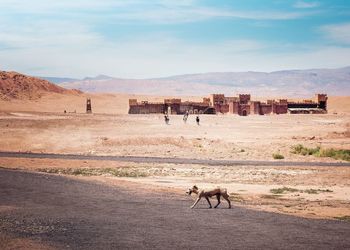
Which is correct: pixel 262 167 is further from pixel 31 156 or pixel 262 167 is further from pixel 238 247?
pixel 238 247

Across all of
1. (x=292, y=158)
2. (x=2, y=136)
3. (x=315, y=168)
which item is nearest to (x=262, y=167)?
(x=315, y=168)

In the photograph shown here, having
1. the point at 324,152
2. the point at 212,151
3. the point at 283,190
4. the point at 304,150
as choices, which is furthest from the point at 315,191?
the point at 212,151

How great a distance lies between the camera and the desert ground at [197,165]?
24981 mm

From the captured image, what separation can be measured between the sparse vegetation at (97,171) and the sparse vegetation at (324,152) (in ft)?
62.2

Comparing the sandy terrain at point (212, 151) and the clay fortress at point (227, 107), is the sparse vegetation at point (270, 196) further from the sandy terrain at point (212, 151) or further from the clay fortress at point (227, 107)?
the clay fortress at point (227, 107)

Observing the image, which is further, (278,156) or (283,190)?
(278,156)

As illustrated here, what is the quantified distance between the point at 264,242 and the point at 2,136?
154 feet

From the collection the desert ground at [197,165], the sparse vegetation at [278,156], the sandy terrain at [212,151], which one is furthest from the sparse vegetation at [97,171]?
the sparse vegetation at [278,156]

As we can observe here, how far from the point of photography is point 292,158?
47188 mm

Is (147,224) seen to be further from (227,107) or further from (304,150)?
(227,107)

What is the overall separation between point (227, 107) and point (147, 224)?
9636cm

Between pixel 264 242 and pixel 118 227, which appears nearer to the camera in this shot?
pixel 264 242

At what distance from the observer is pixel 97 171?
1439 inches

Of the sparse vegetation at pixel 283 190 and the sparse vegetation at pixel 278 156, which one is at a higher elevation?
the sparse vegetation at pixel 283 190
